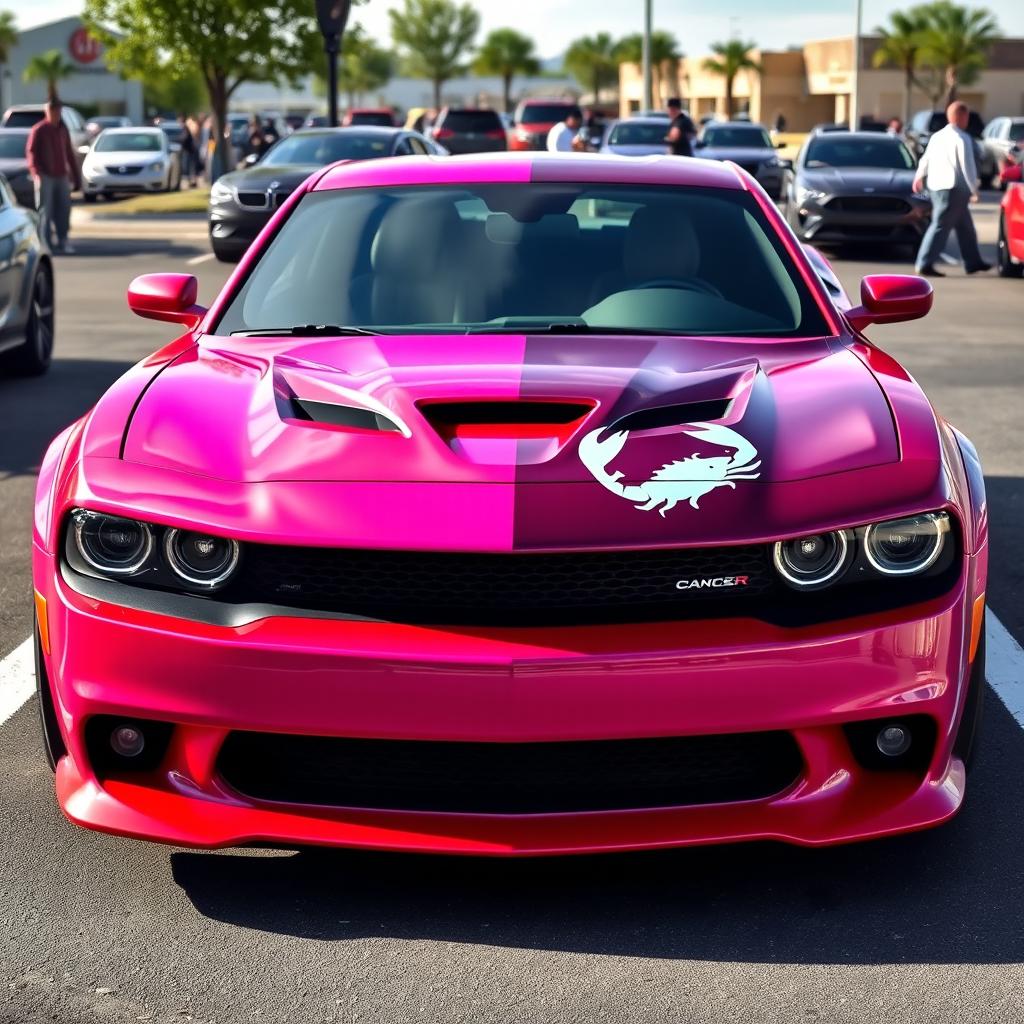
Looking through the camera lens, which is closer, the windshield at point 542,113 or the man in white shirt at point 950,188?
the man in white shirt at point 950,188

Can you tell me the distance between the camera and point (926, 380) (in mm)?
11289

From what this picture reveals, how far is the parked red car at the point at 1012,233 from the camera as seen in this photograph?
57.3ft

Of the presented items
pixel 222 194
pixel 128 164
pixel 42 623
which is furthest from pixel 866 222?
pixel 128 164

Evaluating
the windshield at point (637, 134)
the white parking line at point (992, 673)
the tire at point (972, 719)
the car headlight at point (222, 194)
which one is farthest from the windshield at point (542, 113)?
the tire at point (972, 719)

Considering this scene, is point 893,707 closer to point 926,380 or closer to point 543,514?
point 543,514

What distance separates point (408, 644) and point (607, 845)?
0.54 metres

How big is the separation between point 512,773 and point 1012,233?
1554 cm

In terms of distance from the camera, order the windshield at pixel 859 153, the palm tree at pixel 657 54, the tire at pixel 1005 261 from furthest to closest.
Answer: the palm tree at pixel 657 54 < the windshield at pixel 859 153 < the tire at pixel 1005 261

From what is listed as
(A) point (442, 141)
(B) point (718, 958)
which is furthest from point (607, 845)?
(A) point (442, 141)

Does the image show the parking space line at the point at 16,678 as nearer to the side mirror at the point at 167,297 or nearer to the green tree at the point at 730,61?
the side mirror at the point at 167,297

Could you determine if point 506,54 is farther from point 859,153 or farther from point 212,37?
point 859,153

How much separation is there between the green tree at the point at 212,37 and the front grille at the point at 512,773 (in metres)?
32.5

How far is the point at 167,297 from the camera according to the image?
5.06 m

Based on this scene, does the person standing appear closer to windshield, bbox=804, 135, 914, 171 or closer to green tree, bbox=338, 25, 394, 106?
windshield, bbox=804, 135, 914, 171
